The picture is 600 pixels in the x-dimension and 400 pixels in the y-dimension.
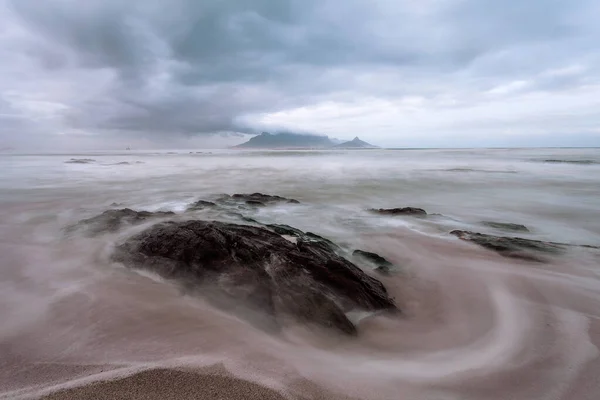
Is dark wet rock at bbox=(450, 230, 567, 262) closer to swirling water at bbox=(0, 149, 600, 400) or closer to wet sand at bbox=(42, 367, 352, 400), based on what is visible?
swirling water at bbox=(0, 149, 600, 400)

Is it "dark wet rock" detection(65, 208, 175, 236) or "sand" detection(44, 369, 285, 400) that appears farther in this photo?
"dark wet rock" detection(65, 208, 175, 236)

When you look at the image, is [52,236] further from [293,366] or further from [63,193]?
[63,193]

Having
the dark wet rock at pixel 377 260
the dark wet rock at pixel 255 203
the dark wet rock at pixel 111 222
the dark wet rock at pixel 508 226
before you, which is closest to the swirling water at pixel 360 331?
the dark wet rock at pixel 377 260

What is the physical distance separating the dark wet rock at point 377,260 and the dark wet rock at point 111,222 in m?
4.84

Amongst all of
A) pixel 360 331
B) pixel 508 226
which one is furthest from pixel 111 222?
pixel 508 226

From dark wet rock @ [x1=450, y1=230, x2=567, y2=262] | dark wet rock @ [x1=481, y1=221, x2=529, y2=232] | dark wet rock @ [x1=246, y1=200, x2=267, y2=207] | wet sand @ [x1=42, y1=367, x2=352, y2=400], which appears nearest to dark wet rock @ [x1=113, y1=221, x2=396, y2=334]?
wet sand @ [x1=42, y1=367, x2=352, y2=400]

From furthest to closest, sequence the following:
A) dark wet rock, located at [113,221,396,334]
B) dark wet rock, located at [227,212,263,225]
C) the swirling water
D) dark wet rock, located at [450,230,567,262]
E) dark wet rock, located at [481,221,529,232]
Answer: dark wet rock, located at [481,221,529,232], dark wet rock, located at [227,212,263,225], dark wet rock, located at [450,230,567,262], dark wet rock, located at [113,221,396,334], the swirling water

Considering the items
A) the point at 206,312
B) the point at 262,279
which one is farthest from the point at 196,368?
the point at 262,279

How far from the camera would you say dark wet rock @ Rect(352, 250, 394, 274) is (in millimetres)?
5398

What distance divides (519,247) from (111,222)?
27.3 feet

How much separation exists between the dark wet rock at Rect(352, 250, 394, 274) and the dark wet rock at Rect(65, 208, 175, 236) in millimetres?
4841

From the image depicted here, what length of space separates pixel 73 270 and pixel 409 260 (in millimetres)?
5294

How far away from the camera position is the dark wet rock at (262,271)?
12.1ft

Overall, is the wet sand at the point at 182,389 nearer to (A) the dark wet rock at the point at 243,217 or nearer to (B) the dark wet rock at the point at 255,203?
(A) the dark wet rock at the point at 243,217
